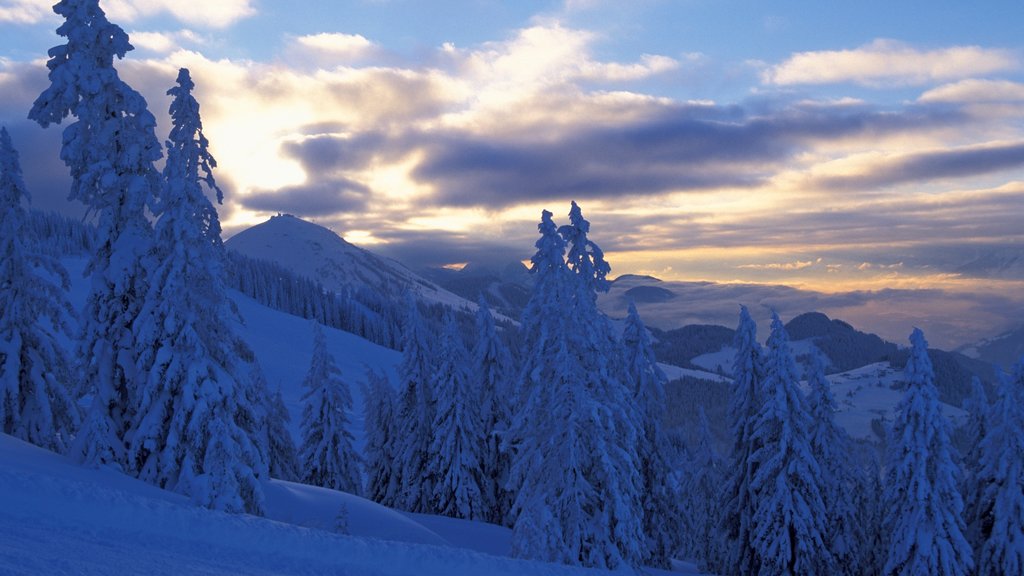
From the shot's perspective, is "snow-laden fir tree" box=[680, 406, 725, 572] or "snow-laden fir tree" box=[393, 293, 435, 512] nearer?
"snow-laden fir tree" box=[393, 293, 435, 512]

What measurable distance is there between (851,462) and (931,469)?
7.27 metres

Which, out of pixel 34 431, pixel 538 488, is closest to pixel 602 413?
pixel 538 488

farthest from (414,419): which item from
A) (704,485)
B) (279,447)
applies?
(704,485)

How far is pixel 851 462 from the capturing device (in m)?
33.1

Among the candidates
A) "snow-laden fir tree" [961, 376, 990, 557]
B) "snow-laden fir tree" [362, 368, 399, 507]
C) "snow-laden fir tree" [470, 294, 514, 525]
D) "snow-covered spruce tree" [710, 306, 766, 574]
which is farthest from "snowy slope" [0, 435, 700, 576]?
"snow-laden fir tree" [362, 368, 399, 507]

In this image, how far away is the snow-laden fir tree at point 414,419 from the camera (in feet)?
123

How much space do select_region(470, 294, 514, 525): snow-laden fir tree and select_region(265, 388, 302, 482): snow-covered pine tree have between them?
10.9 metres

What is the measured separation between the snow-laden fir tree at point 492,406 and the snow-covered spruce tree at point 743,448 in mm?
11196

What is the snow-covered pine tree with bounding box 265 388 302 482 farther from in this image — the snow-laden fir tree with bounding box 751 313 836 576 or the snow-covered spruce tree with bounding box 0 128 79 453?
the snow-laden fir tree with bounding box 751 313 836 576

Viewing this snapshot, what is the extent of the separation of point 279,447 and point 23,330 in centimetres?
1892

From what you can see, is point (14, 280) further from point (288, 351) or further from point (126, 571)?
point (288, 351)

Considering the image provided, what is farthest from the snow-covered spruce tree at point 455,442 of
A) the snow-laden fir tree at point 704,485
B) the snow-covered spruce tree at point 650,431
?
the snow-laden fir tree at point 704,485

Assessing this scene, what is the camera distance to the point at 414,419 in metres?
38.7

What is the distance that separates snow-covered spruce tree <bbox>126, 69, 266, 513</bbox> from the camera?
18.0 m
